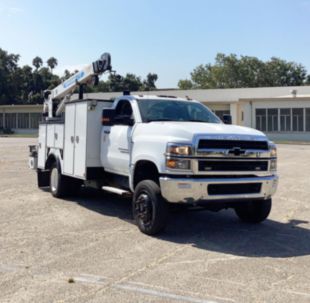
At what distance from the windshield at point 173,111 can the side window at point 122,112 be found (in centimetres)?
27

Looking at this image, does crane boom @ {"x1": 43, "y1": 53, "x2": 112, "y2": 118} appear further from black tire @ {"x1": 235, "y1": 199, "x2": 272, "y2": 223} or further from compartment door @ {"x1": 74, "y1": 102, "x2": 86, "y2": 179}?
black tire @ {"x1": 235, "y1": 199, "x2": 272, "y2": 223}

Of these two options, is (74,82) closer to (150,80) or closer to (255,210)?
(255,210)

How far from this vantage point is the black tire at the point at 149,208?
754cm

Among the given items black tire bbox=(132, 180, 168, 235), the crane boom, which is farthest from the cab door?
the crane boom

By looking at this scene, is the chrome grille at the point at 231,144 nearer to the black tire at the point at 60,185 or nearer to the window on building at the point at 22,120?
the black tire at the point at 60,185

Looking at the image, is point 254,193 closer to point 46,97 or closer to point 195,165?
point 195,165

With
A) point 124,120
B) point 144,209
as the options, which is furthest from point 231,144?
point 124,120

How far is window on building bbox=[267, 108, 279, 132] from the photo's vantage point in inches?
2116

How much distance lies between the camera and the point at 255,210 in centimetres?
877

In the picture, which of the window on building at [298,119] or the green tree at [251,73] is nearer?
the window on building at [298,119]

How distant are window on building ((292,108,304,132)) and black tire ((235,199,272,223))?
150 feet

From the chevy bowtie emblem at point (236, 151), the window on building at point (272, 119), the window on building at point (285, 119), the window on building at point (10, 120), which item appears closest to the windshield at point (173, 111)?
the chevy bowtie emblem at point (236, 151)

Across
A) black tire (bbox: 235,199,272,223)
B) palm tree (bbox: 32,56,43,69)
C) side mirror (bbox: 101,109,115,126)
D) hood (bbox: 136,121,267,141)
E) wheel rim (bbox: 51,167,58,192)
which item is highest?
palm tree (bbox: 32,56,43,69)

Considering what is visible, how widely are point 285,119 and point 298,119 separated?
4.70 ft
